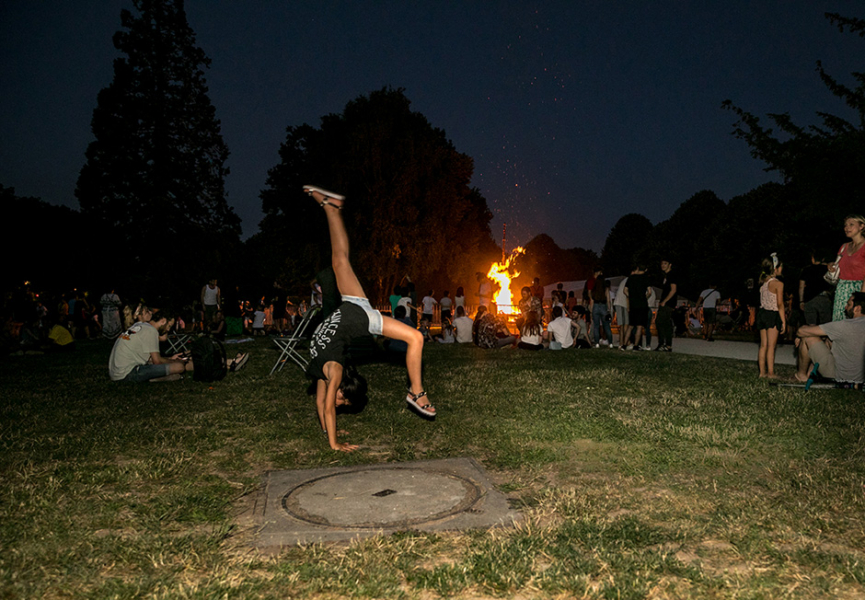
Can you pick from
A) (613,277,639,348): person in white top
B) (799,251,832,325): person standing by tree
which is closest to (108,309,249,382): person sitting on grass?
(613,277,639,348): person in white top

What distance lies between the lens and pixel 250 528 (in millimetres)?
3229

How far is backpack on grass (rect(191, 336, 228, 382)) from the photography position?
29.4 ft

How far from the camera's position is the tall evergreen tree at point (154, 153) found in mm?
34562

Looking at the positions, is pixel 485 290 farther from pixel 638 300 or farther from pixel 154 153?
pixel 154 153

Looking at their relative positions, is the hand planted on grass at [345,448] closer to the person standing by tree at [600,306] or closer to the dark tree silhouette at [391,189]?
the person standing by tree at [600,306]

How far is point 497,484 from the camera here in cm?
→ 398

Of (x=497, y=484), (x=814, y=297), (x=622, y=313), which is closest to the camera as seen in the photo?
(x=497, y=484)

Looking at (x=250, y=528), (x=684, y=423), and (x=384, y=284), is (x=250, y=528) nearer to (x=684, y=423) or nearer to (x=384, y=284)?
(x=684, y=423)

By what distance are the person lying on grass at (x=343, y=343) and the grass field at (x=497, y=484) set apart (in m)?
0.38

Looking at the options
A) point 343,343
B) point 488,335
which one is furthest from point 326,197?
point 488,335

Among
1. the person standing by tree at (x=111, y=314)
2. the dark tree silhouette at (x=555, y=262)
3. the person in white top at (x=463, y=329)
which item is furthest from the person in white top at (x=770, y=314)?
the dark tree silhouette at (x=555, y=262)

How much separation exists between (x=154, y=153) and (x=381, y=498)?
37371 millimetres

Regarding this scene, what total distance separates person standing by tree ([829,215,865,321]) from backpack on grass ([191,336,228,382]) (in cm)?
958

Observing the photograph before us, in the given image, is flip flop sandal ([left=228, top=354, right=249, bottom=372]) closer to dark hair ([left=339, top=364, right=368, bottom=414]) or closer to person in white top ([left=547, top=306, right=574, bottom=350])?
dark hair ([left=339, top=364, right=368, bottom=414])
